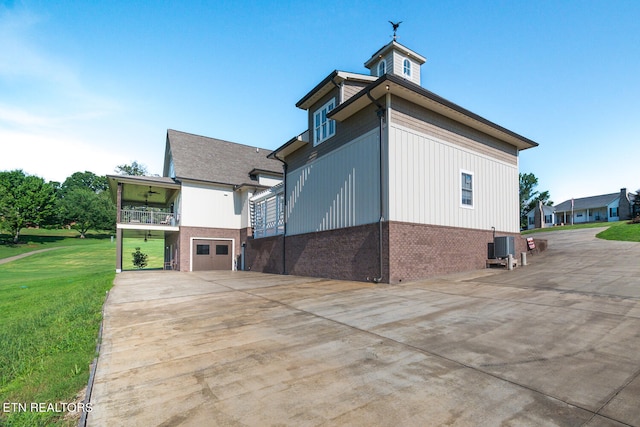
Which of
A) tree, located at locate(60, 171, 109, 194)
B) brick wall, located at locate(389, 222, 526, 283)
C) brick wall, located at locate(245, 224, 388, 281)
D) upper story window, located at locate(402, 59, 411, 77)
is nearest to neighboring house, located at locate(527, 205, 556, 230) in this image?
upper story window, located at locate(402, 59, 411, 77)

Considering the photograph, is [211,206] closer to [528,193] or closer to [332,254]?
[332,254]

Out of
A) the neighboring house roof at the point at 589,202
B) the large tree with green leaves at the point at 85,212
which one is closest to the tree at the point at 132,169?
the large tree with green leaves at the point at 85,212

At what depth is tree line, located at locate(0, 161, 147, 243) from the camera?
52531 mm

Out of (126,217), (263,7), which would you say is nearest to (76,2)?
(263,7)

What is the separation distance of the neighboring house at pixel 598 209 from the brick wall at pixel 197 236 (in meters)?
45.4

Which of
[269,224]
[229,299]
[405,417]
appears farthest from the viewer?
[269,224]

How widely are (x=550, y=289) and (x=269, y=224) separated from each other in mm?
15092

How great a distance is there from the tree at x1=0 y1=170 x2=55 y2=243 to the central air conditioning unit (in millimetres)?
70334

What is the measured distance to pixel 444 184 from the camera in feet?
40.4

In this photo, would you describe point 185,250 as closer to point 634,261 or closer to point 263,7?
point 263,7

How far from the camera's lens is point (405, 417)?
2.44m

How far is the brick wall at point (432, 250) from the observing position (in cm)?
1048

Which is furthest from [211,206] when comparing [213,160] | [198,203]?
[213,160]

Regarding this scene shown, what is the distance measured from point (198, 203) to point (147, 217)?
4.06 metres
